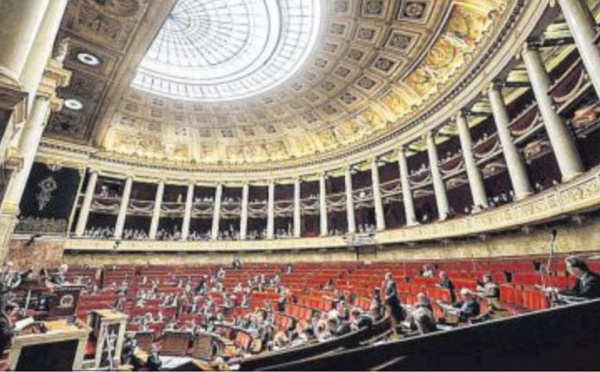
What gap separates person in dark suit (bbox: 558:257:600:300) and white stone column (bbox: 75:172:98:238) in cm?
2603

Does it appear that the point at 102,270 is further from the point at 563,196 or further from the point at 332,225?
the point at 563,196

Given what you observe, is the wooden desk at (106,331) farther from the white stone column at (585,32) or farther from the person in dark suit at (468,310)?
the white stone column at (585,32)

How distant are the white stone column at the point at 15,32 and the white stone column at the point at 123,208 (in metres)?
22.9

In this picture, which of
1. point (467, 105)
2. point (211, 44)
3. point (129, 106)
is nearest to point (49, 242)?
point (129, 106)

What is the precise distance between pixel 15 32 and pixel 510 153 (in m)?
13.6

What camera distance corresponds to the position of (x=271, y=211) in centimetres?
2552

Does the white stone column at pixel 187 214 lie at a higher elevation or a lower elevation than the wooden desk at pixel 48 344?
higher

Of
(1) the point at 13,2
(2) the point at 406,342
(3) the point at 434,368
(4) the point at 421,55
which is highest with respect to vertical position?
(4) the point at 421,55

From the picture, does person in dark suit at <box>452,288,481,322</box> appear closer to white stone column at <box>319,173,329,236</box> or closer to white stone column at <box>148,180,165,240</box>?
white stone column at <box>319,173,329,236</box>

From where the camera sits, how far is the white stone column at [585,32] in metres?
7.50

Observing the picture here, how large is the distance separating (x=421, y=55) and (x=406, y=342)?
653 inches

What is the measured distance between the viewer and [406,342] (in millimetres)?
1577

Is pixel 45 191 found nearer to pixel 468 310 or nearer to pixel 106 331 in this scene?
pixel 106 331

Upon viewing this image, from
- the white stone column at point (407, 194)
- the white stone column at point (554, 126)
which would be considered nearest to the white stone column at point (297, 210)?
the white stone column at point (407, 194)
